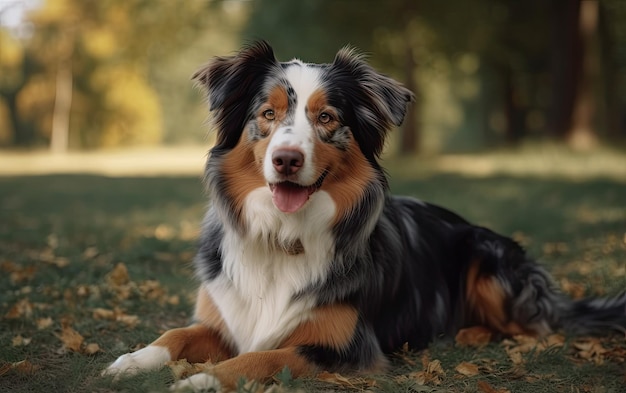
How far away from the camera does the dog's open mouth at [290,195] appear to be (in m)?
3.98

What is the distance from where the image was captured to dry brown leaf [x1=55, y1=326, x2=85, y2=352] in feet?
14.6

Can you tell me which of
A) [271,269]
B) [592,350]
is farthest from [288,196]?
[592,350]

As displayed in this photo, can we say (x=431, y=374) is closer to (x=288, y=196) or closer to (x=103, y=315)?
Result: (x=288, y=196)

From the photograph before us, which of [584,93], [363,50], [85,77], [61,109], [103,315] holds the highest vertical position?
[363,50]

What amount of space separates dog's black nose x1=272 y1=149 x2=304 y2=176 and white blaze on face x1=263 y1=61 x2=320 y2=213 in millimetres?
17

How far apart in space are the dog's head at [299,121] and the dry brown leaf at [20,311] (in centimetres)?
210

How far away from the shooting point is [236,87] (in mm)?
4301

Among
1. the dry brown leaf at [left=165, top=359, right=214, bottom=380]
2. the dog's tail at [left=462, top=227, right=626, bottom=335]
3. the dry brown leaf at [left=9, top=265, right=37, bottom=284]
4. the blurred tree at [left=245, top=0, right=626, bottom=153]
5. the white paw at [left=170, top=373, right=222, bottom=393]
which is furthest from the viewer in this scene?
the blurred tree at [left=245, top=0, right=626, bottom=153]

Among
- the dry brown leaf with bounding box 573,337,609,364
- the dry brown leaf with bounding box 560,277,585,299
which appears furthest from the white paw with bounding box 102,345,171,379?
the dry brown leaf with bounding box 560,277,585,299

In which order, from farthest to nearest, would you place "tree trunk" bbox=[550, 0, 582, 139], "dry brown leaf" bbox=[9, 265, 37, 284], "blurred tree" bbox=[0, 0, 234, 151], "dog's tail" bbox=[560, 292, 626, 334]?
"blurred tree" bbox=[0, 0, 234, 151]
"tree trunk" bbox=[550, 0, 582, 139]
"dry brown leaf" bbox=[9, 265, 37, 284]
"dog's tail" bbox=[560, 292, 626, 334]

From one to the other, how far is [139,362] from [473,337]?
2.36m

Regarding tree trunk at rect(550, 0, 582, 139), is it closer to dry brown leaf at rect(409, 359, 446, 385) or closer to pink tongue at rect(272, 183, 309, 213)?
dry brown leaf at rect(409, 359, 446, 385)

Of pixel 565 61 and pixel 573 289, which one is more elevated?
pixel 565 61

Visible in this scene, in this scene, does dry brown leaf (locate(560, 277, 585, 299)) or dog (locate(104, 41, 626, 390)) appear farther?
dry brown leaf (locate(560, 277, 585, 299))
